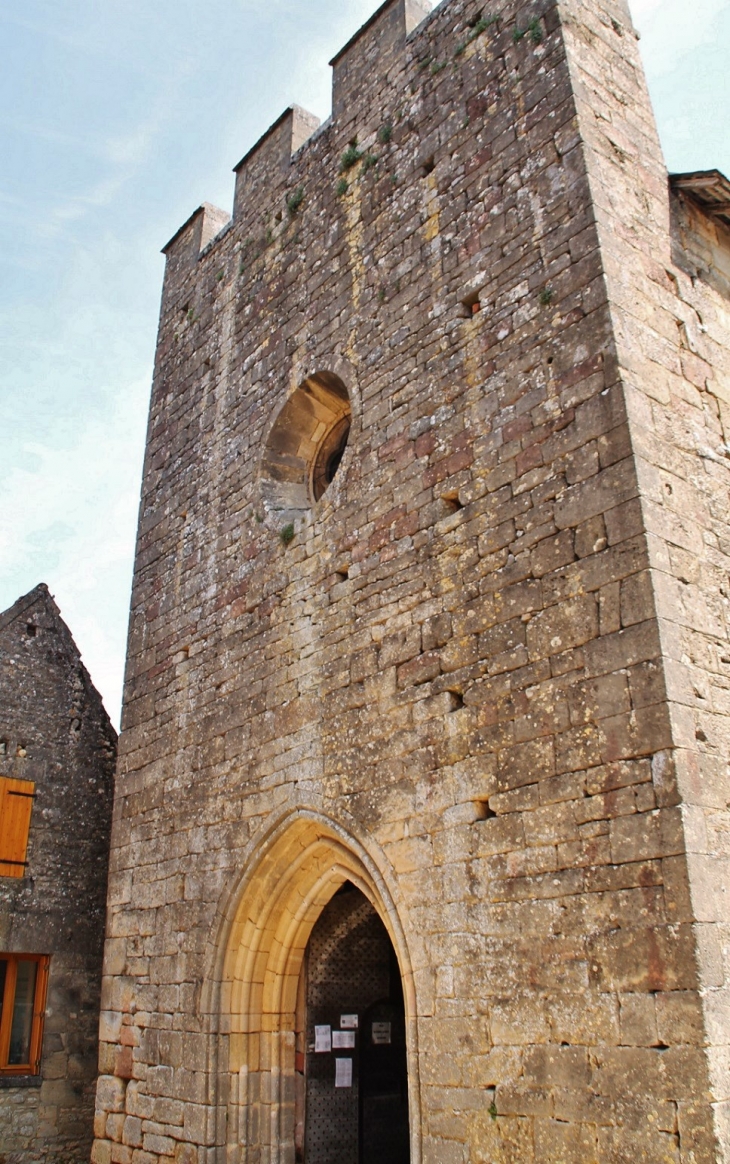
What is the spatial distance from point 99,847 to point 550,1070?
5.66 metres

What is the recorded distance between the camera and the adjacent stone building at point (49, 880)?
7.50 metres

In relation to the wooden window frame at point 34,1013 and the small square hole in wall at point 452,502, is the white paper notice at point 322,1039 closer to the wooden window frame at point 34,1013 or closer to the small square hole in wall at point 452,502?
the wooden window frame at point 34,1013

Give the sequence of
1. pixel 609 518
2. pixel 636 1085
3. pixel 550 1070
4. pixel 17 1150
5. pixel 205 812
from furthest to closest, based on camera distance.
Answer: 1. pixel 17 1150
2. pixel 205 812
3. pixel 609 518
4. pixel 550 1070
5. pixel 636 1085

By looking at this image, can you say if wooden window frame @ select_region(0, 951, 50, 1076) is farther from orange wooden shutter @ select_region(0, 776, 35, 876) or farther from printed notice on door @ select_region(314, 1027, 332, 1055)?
printed notice on door @ select_region(314, 1027, 332, 1055)

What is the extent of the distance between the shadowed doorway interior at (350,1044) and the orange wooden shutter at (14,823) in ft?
10.1

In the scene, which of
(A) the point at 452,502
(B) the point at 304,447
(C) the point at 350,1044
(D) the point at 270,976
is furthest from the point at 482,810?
(B) the point at 304,447

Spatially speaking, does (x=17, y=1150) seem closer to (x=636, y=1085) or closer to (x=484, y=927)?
(x=484, y=927)

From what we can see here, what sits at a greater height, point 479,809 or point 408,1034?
point 479,809

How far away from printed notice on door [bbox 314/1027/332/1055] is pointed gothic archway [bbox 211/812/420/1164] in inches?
5.8

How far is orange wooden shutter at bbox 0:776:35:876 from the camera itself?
792 cm

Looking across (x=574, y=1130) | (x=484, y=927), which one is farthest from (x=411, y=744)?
(x=574, y=1130)

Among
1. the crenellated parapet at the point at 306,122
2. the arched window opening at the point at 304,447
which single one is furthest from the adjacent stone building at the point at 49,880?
the crenellated parapet at the point at 306,122

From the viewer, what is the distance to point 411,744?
490 cm

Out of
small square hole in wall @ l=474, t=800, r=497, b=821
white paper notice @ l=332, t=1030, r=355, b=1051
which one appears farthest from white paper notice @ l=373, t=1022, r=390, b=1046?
small square hole in wall @ l=474, t=800, r=497, b=821
